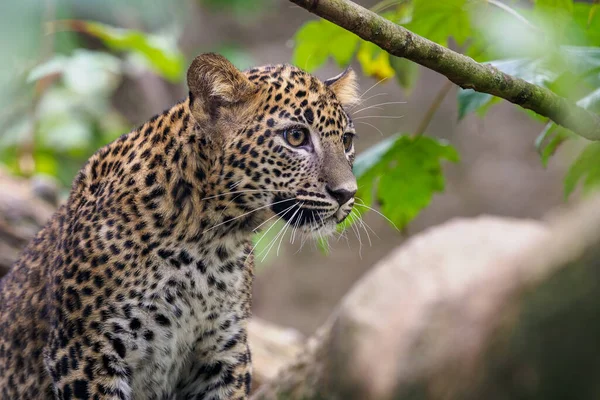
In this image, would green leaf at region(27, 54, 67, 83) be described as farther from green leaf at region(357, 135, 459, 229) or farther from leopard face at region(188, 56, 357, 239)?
green leaf at region(357, 135, 459, 229)

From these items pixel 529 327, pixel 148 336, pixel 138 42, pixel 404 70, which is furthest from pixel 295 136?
pixel 138 42

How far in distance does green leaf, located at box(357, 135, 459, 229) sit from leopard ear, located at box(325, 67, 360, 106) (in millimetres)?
423

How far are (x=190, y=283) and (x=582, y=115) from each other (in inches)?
104

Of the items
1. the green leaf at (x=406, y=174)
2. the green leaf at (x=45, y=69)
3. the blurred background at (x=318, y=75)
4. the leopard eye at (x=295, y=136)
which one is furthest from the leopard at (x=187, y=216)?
the blurred background at (x=318, y=75)

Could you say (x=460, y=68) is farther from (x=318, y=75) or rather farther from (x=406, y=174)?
(x=318, y=75)

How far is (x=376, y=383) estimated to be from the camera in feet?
20.5

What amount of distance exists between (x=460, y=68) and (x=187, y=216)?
79.6 inches

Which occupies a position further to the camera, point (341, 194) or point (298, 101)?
point (298, 101)

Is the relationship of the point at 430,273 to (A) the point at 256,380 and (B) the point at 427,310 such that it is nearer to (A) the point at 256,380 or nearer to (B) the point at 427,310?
(B) the point at 427,310

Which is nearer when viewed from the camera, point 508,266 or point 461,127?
point 508,266

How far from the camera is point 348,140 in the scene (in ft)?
17.3

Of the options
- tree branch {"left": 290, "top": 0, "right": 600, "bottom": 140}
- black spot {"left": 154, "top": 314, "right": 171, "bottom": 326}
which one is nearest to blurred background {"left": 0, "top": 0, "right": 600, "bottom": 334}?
black spot {"left": 154, "top": 314, "right": 171, "bottom": 326}

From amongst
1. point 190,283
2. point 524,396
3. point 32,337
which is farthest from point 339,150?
point 524,396

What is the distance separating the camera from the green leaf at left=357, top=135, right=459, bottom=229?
18.4ft
